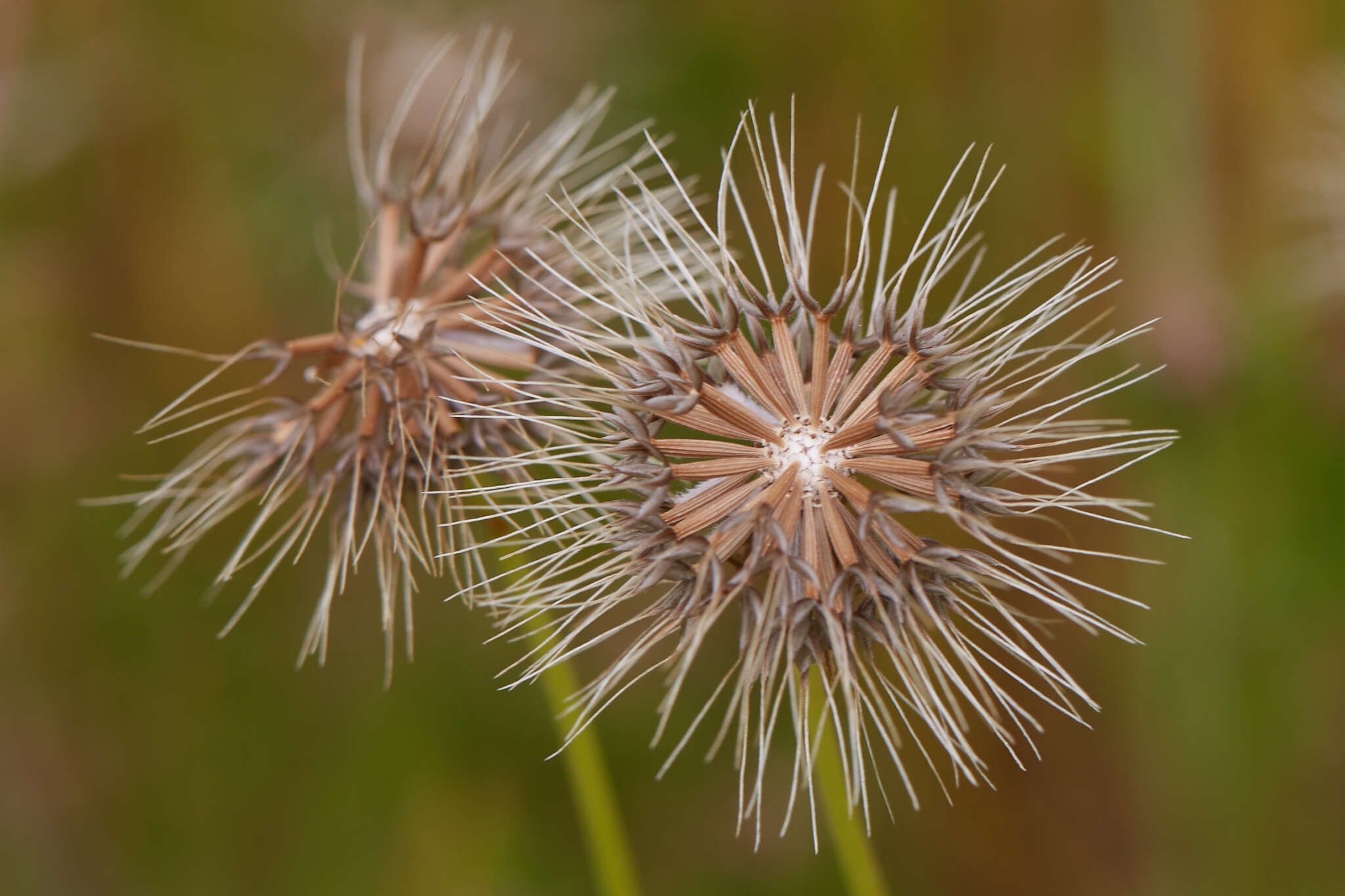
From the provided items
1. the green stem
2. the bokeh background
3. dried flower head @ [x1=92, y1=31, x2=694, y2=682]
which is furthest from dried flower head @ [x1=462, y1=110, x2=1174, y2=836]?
the bokeh background

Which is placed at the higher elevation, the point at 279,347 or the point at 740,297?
the point at 279,347

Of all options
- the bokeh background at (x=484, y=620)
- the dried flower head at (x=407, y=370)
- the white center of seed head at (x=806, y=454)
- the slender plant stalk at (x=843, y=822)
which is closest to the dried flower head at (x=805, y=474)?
the white center of seed head at (x=806, y=454)

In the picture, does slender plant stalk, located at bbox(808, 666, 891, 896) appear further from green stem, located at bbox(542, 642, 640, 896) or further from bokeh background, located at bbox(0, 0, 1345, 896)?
bokeh background, located at bbox(0, 0, 1345, 896)

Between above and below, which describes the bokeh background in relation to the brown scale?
above

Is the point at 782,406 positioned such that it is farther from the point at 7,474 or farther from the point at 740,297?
the point at 7,474

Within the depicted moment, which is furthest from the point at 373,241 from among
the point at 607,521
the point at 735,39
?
the point at 735,39

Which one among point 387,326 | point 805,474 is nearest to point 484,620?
point 387,326

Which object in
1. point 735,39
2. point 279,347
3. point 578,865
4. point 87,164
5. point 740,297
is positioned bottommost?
point 578,865
